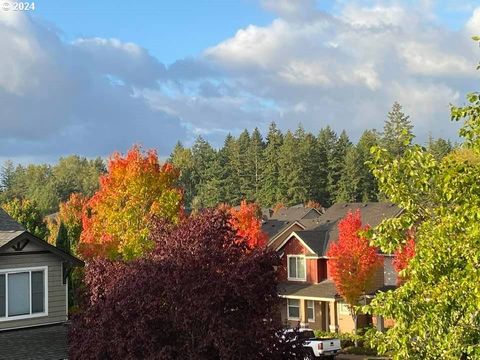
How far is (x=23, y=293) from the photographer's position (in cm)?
2212

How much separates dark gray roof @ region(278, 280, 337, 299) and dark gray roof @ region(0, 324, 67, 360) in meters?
21.2

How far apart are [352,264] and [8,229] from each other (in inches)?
803

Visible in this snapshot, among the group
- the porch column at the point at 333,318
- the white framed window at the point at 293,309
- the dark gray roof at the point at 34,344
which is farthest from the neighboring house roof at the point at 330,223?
the dark gray roof at the point at 34,344

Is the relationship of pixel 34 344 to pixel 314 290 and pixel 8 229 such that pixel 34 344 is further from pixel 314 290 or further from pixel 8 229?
pixel 314 290

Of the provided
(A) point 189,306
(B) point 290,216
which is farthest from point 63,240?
(B) point 290,216

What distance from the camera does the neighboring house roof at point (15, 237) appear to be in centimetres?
2169

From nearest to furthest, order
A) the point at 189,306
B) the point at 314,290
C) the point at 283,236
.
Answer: the point at 189,306
the point at 314,290
the point at 283,236

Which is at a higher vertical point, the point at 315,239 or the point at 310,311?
the point at 315,239

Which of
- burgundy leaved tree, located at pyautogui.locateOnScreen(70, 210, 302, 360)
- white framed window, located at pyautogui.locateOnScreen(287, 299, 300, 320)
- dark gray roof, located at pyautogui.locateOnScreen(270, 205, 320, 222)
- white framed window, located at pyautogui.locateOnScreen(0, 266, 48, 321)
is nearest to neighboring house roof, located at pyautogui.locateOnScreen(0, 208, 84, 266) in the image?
white framed window, located at pyautogui.locateOnScreen(0, 266, 48, 321)

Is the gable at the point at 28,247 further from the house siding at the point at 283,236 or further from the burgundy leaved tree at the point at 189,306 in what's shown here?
the house siding at the point at 283,236

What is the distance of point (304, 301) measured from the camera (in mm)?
44156

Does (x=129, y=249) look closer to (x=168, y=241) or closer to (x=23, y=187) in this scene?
(x=168, y=241)

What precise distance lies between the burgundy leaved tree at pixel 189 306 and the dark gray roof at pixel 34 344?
3910 mm

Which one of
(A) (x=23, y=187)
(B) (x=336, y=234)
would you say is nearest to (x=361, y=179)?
(B) (x=336, y=234)
